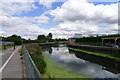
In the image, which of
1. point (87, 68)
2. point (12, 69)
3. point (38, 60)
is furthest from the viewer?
point (87, 68)

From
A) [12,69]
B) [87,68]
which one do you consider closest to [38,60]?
[12,69]

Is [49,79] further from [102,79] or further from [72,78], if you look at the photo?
[102,79]

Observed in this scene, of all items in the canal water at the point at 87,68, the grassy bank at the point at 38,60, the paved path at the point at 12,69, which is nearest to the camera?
the paved path at the point at 12,69

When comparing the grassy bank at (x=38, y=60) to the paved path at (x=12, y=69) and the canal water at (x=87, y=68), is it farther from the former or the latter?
the canal water at (x=87, y=68)

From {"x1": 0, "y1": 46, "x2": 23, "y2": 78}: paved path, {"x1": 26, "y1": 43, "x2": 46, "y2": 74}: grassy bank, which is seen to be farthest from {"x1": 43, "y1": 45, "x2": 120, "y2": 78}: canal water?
{"x1": 0, "y1": 46, "x2": 23, "y2": 78}: paved path

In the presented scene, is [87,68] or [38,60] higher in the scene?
[38,60]

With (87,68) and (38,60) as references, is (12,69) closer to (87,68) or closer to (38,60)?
(38,60)

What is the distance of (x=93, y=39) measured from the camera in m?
39.1

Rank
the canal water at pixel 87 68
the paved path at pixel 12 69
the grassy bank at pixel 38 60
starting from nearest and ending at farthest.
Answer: the paved path at pixel 12 69 < the grassy bank at pixel 38 60 < the canal water at pixel 87 68

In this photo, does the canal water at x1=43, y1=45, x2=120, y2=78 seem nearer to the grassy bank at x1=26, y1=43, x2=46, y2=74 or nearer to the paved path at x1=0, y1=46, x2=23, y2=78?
the grassy bank at x1=26, y1=43, x2=46, y2=74

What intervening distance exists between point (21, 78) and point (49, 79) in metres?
2.45

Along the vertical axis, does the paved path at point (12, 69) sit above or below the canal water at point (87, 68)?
above

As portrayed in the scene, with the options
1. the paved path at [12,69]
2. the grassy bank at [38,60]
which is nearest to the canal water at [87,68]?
the grassy bank at [38,60]

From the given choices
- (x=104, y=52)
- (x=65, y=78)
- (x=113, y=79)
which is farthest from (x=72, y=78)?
(x=104, y=52)
